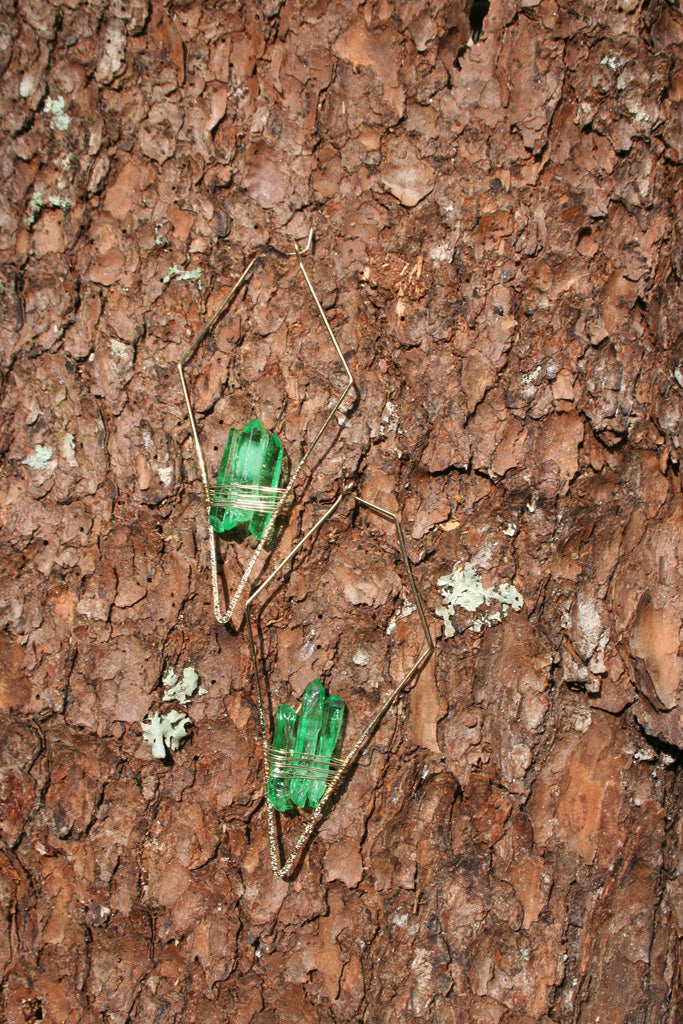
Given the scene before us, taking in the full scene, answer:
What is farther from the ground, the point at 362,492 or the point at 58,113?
the point at 58,113

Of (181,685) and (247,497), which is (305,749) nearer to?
(181,685)

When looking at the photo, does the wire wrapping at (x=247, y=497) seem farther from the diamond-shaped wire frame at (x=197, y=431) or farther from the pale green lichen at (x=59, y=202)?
the pale green lichen at (x=59, y=202)

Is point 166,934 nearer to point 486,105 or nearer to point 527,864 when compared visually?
point 527,864

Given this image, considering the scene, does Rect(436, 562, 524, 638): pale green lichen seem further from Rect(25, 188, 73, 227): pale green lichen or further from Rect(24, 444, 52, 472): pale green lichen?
Rect(25, 188, 73, 227): pale green lichen

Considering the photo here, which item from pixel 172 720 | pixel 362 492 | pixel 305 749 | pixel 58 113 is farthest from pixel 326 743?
pixel 58 113

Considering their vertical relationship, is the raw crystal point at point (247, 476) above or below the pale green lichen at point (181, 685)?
above

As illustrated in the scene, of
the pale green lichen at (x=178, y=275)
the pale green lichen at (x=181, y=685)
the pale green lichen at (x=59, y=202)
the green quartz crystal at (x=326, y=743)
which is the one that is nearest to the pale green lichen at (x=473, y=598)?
the green quartz crystal at (x=326, y=743)

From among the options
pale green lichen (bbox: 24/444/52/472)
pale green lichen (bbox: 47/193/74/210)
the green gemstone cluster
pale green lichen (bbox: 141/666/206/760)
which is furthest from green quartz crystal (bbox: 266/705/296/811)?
pale green lichen (bbox: 47/193/74/210)
